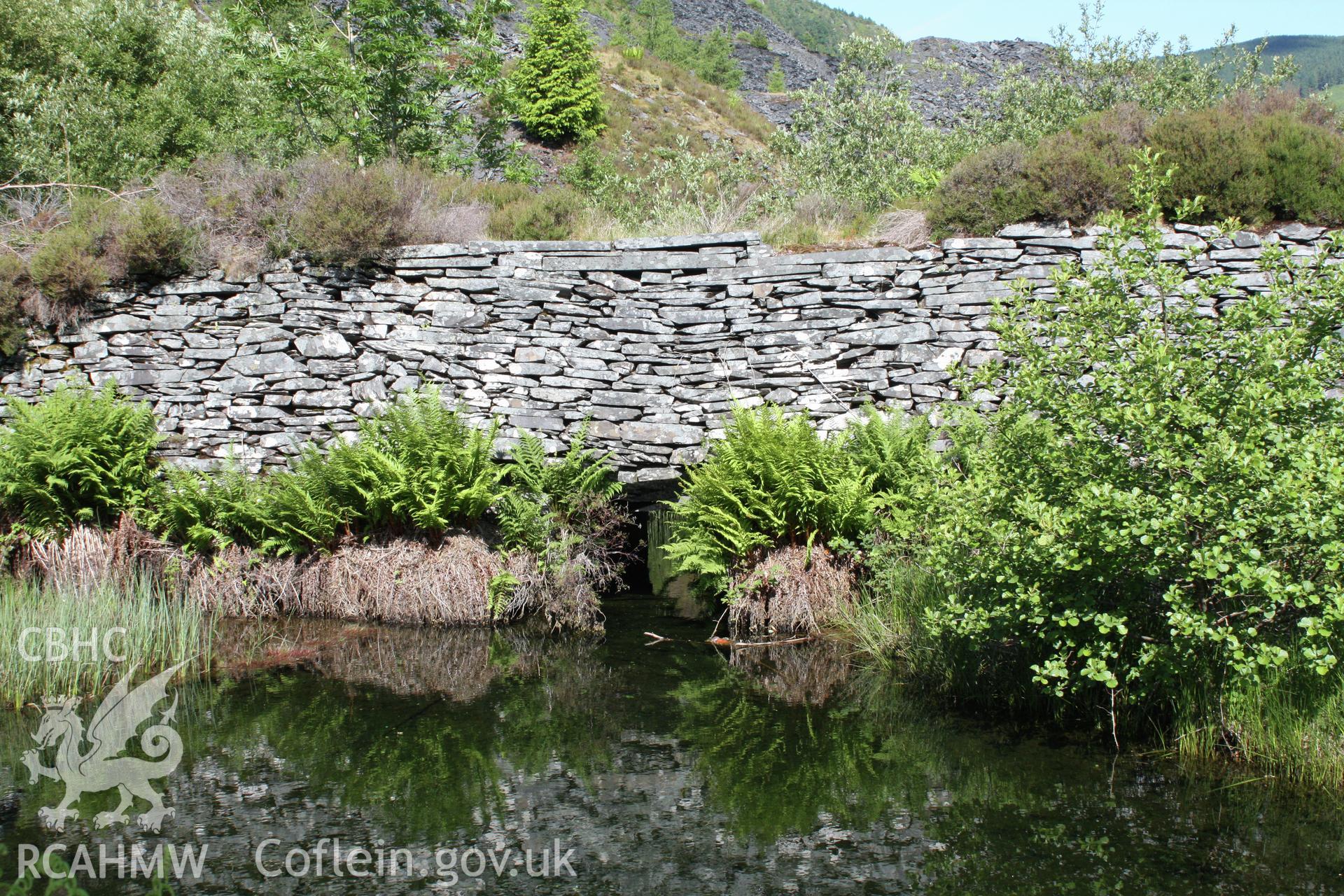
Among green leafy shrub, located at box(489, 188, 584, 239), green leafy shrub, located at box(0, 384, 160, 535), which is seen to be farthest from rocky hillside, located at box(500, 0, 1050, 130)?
green leafy shrub, located at box(0, 384, 160, 535)

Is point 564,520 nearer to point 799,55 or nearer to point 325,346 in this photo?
point 325,346

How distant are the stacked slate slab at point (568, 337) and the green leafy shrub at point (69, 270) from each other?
27 centimetres

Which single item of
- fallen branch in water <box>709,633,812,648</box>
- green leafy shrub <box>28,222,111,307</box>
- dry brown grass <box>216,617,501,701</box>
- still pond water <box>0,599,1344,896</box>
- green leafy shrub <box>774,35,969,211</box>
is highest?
green leafy shrub <box>774,35,969,211</box>

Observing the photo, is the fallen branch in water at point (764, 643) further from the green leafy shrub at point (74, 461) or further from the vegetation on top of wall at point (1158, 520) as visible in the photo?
the green leafy shrub at point (74, 461)

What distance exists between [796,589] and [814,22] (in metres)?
A: 63.6

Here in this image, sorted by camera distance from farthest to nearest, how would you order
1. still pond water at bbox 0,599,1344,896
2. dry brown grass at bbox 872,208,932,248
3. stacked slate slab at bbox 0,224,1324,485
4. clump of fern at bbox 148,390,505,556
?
1. dry brown grass at bbox 872,208,932,248
2. stacked slate slab at bbox 0,224,1324,485
3. clump of fern at bbox 148,390,505,556
4. still pond water at bbox 0,599,1344,896

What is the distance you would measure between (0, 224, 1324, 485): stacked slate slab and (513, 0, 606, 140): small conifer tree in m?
16.7

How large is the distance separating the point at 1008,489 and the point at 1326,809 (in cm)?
211

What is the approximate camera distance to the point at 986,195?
8.45 meters

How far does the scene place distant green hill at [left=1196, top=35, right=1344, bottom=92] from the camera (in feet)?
222

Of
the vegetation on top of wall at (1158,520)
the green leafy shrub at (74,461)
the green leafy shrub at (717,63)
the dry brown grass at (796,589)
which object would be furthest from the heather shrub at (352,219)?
the green leafy shrub at (717,63)

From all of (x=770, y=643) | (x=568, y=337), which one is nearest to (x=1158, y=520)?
(x=770, y=643)

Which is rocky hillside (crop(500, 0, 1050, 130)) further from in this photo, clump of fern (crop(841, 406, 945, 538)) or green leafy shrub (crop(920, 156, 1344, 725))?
green leafy shrub (crop(920, 156, 1344, 725))

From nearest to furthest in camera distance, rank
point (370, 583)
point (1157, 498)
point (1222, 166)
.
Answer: point (1157, 498) → point (370, 583) → point (1222, 166)
